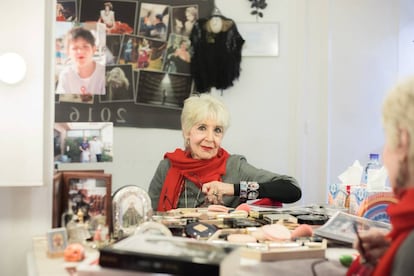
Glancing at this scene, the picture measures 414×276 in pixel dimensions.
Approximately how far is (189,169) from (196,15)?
69 cm

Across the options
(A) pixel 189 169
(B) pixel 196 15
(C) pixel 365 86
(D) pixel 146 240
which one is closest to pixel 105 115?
(A) pixel 189 169

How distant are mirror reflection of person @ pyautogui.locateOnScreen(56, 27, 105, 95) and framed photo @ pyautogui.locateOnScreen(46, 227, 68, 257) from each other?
23.9 inches

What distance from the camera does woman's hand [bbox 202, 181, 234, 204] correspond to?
153cm

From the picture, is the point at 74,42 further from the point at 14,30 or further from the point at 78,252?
the point at 78,252

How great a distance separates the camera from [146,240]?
0.77m

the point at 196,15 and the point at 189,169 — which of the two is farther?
the point at 196,15

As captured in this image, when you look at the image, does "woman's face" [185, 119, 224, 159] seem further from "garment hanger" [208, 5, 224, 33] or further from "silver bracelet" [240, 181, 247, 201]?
"garment hanger" [208, 5, 224, 33]

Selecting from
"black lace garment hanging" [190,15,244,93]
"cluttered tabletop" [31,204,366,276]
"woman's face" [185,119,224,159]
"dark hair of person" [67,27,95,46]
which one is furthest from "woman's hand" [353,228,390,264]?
"black lace garment hanging" [190,15,244,93]

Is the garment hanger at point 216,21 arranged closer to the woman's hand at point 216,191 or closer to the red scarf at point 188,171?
the red scarf at point 188,171

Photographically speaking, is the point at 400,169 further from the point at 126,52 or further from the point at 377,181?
the point at 126,52

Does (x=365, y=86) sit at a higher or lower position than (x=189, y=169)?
higher

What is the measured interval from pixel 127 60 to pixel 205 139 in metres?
0.40

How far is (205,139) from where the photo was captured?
1.68m

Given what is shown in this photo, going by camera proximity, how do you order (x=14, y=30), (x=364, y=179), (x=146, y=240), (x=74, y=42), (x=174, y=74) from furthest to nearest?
(x=174, y=74), (x=74, y=42), (x=364, y=179), (x=14, y=30), (x=146, y=240)
